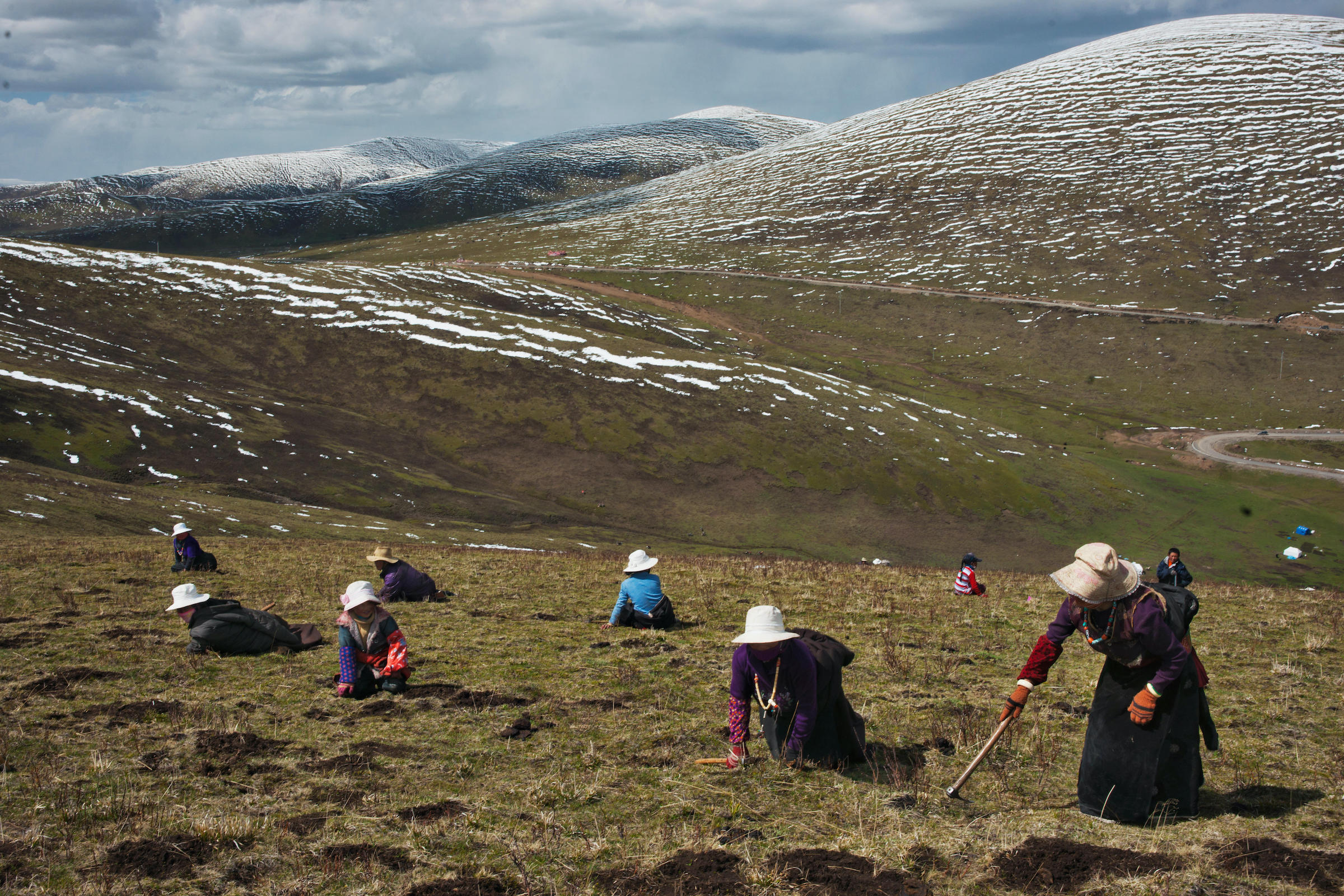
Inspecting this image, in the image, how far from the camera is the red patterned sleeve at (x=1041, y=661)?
880 cm

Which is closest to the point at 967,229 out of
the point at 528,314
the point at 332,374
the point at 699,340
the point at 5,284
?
the point at 699,340

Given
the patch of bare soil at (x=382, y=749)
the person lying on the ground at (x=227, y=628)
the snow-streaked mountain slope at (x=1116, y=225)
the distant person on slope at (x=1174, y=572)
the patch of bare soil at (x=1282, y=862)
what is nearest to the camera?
the patch of bare soil at (x=1282, y=862)

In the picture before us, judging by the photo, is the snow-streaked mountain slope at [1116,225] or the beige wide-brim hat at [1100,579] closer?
the beige wide-brim hat at [1100,579]

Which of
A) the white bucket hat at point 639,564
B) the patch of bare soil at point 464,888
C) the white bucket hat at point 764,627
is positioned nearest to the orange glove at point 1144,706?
the white bucket hat at point 764,627

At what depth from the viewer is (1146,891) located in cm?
688

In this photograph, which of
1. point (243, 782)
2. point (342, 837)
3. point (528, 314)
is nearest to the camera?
point (342, 837)

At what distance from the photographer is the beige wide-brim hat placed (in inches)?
311

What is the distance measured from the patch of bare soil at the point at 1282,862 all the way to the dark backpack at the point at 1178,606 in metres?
1.97

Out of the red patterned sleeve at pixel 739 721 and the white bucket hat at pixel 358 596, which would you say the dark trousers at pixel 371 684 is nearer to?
the white bucket hat at pixel 358 596

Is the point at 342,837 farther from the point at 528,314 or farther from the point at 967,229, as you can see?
the point at 967,229

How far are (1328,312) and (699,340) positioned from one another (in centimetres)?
10359

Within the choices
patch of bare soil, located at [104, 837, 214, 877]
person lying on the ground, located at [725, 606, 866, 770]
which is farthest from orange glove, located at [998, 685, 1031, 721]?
patch of bare soil, located at [104, 837, 214, 877]

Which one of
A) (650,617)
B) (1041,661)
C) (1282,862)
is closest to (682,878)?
(1041,661)

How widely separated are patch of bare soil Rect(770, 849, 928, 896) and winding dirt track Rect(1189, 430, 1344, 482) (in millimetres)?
100657
